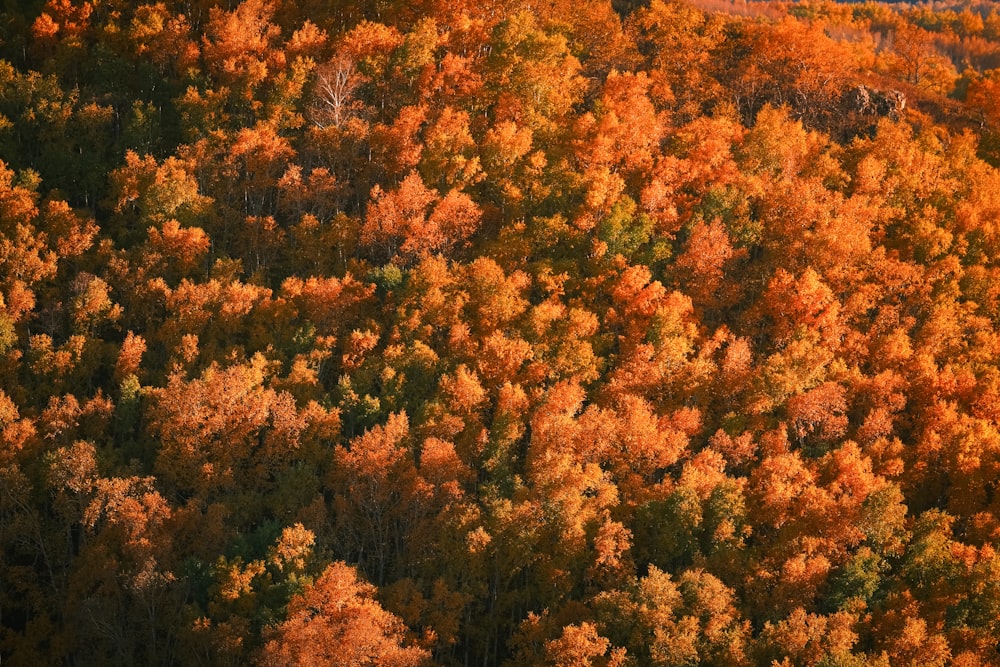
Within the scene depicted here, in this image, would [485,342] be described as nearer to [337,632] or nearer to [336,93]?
[337,632]

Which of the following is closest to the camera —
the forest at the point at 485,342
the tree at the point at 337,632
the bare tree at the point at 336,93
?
the tree at the point at 337,632

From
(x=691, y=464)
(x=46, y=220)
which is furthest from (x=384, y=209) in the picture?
(x=691, y=464)

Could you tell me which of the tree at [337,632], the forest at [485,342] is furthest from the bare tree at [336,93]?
the tree at [337,632]

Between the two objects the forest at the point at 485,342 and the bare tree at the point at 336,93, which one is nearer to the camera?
the forest at the point at 485,342

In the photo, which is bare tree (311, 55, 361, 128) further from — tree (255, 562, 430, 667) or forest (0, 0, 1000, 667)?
tree (255, 562, 430, 667)

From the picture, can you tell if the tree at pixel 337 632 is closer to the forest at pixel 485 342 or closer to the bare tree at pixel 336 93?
the forest at pixel 485 342

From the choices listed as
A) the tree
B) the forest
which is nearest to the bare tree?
the forest

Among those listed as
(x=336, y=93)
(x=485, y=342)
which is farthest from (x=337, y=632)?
(x=336, y=93)

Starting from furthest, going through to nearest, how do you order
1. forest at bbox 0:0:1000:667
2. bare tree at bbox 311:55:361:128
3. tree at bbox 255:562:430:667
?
bare tree at bbox 311:55:361:128
forest at bbox 0:0:1000:667
tree at bbox 255:562:430:667

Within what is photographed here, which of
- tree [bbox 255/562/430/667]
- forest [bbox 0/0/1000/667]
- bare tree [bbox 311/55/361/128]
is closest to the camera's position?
tree [bbox 255/562/430/667]

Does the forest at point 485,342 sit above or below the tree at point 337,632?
above
